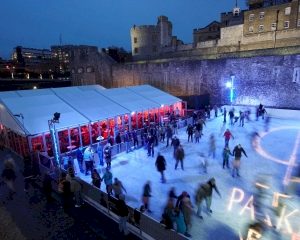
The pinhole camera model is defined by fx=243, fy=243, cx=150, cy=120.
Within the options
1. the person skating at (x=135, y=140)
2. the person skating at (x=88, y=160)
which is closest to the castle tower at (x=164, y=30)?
the person skating at (x=135, y=140)

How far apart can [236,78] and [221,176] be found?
11.8 metres

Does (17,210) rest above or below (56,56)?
below

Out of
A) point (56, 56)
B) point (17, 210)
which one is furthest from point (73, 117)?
point (56, 56)

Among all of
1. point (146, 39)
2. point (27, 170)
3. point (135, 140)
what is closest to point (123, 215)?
point (27, 170)

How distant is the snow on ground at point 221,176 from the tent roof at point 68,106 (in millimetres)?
2925

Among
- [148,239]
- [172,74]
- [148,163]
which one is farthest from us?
[172,74]

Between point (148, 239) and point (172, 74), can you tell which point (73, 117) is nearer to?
point (148, 239)

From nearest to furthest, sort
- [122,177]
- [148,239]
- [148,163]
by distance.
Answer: [148,239], [122,177], [148,163]

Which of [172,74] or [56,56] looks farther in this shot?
[56,56]

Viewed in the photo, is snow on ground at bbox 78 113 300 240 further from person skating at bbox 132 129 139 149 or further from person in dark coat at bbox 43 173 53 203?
person in dark coat at bbox 43 173 53 203

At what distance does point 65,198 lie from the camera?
21.0 feet

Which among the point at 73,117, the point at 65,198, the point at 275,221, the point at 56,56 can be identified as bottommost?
the point at 275,221

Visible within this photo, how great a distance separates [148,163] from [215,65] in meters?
12.3

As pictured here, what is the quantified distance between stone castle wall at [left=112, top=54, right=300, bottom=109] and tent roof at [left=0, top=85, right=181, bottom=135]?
4.35 metres
